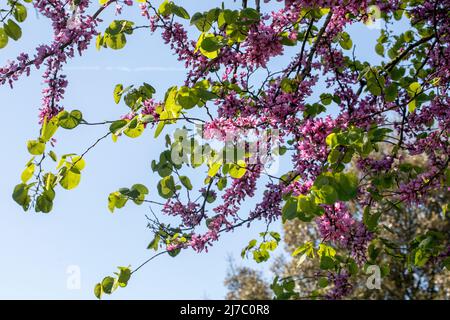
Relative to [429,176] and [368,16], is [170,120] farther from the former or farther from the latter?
[429,176]

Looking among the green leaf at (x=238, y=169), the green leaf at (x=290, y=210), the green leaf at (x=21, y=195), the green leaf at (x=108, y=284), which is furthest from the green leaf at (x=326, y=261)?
the green leaf at (x=21, y=195)

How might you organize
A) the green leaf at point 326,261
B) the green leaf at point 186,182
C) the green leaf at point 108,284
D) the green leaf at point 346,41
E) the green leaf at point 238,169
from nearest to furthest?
the green leaf at point 238,169 < the green leaf at point 108,284 < the green leaf at point 186,182 < the green leaf at point 326,261 < the green leaf at point 346,41

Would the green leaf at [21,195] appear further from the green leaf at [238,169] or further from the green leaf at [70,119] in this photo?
the green leaf at [238,169]

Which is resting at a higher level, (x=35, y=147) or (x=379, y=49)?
(x=379, y=49)

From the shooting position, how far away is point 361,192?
16.4 ft

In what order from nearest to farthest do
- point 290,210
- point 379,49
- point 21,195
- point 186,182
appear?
point 290,210 → point 21,195 → point 186,182 → point 379,49

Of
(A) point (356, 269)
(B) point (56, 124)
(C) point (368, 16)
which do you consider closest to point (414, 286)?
(A) point (356, 269)

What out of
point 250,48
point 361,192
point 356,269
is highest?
point 250,48

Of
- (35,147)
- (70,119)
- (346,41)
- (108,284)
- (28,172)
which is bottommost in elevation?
(108,284)

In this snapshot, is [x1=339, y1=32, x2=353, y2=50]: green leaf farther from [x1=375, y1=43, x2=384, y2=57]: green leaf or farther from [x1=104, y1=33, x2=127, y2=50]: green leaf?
[x1=104, y1=33, x2=127, y2=50]: green leaf

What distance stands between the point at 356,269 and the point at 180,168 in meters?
1.94

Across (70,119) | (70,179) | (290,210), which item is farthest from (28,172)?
(290,210)

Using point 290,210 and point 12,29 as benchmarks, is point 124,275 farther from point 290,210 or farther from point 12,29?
point 12,29
